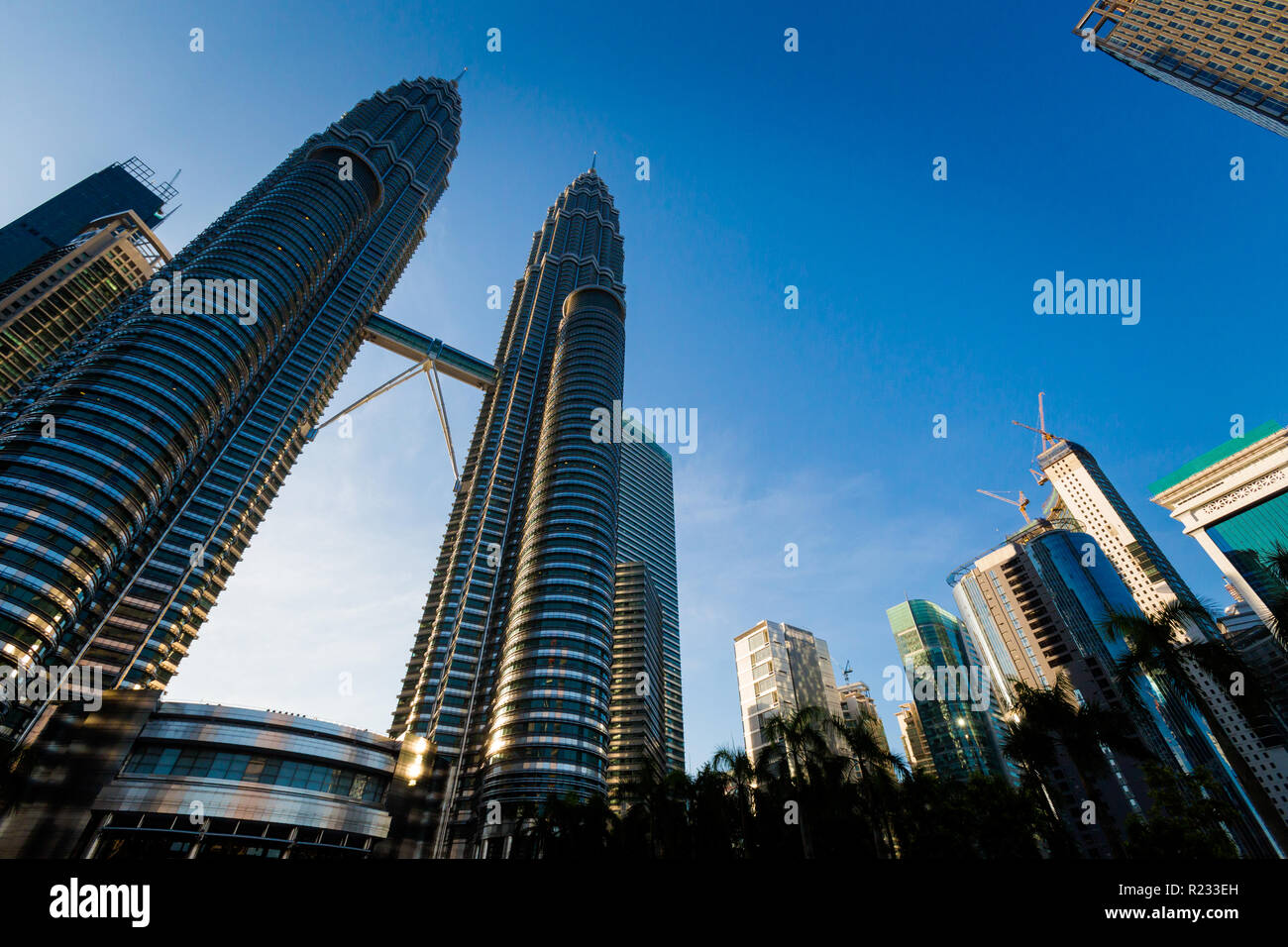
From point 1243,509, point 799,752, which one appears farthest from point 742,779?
point 1243,509

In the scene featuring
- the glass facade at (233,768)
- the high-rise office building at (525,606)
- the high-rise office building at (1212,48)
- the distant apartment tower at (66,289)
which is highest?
the distant apartment tower at (66,289)

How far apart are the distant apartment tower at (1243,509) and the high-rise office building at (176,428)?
192788 mm

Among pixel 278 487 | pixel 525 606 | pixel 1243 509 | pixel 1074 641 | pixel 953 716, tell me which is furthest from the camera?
pixel 953 716

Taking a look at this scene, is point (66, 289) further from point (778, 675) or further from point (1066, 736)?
point (1066, 736)

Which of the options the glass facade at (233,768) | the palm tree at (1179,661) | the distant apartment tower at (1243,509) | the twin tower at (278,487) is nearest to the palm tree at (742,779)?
the twin tower at (278,487)

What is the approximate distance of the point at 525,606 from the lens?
104 metres

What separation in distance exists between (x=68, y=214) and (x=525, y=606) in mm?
191561

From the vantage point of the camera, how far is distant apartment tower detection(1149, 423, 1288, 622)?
396 feet

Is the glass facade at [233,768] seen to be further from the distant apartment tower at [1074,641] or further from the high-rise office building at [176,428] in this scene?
the distant apartment tower at [1074,641]

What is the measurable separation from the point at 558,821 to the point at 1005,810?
3396 centimetres

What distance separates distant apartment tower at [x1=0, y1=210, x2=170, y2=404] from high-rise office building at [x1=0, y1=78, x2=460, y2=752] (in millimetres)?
39701

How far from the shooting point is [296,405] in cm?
13988

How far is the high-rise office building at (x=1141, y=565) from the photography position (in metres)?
112
